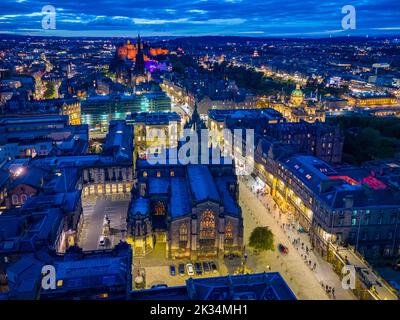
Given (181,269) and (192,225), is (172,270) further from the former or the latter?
(192,225)

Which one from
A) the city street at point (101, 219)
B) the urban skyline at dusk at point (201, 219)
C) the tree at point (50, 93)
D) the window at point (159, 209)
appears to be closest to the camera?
the urban skyline at dusk at point (201, 219)

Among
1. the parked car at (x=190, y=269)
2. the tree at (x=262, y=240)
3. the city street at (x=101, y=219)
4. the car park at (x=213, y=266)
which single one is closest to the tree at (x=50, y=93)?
the city street at (x=101, y=219)

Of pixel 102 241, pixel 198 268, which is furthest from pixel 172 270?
pixel 102 241

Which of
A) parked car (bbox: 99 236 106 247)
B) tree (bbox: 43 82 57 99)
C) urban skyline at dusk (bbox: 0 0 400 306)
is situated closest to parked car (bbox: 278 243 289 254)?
urban skyline at dusk (bbox: 0 0 400 306)

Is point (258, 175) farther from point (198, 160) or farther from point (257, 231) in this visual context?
point (257, 231)

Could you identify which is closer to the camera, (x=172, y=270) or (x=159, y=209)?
(x=172, y=270)

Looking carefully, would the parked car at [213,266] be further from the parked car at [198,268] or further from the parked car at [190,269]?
the parked car at [190,269]
